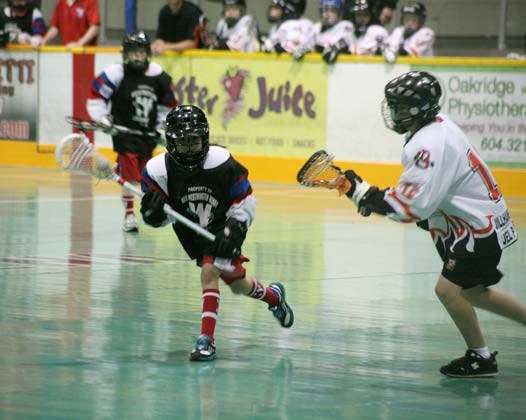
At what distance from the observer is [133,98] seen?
565 inches

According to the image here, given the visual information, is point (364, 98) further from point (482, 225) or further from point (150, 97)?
point (482, 225)

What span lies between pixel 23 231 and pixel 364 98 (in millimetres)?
6106

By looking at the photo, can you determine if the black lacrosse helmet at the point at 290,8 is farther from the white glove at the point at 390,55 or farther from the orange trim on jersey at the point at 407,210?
the orange trim on jersey at the point at 407,210

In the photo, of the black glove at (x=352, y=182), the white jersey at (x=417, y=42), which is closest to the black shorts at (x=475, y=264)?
the black glove at (x=352, y=182)

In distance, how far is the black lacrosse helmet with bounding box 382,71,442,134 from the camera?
23.6 ft

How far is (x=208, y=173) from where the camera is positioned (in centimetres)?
785

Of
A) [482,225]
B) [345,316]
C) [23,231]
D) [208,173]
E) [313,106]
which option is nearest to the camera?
[482,225]

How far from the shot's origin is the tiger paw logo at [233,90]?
62.8 ft

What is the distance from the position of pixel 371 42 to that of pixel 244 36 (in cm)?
206

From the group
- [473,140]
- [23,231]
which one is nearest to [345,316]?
[23,231]

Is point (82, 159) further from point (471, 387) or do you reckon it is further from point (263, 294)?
point (471, 387)

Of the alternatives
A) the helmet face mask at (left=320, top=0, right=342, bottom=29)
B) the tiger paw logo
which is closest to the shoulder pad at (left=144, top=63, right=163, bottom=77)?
the tiger paw logo

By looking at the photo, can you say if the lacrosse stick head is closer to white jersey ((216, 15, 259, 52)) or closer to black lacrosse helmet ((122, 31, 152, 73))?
black lacrosse helmet ((122, 31, 152, 73))

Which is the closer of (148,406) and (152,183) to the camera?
(148,406)
